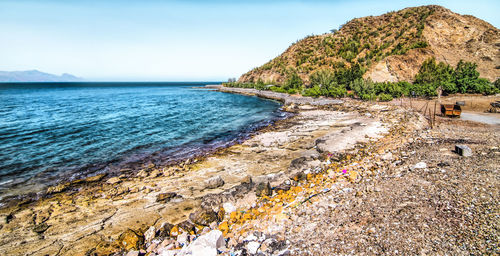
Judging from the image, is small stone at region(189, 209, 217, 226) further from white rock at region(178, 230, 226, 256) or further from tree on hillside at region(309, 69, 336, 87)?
tree on hillside at region(309, 69, 336, 87)

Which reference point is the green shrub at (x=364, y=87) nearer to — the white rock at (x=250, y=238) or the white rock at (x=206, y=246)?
the white rock at (x=250, y=238)

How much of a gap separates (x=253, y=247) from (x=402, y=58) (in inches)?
2045

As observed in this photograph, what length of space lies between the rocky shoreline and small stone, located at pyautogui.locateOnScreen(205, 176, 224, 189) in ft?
0.14

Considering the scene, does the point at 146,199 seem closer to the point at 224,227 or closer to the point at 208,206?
the point at 208,206

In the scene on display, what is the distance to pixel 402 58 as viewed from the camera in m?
A: 43.2

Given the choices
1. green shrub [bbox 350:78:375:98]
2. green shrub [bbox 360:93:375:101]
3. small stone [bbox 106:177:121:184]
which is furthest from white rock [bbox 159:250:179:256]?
green shrub [bbox 350:78:375:98]

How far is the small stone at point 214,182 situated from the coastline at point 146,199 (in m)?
0.04

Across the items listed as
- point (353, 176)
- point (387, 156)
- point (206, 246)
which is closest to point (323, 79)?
point (387, 156)

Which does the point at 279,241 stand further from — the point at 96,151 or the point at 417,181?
the point at 96,151

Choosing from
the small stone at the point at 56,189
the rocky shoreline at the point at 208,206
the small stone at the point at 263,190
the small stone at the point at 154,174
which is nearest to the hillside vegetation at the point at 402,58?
the rocky shoreline at the point at 208,206

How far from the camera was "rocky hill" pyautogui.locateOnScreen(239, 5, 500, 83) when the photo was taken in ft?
136

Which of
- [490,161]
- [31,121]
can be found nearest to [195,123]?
[31,121]

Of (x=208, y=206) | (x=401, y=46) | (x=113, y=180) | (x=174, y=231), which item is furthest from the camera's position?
(x=401, y=46)

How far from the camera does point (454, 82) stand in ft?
96.3
